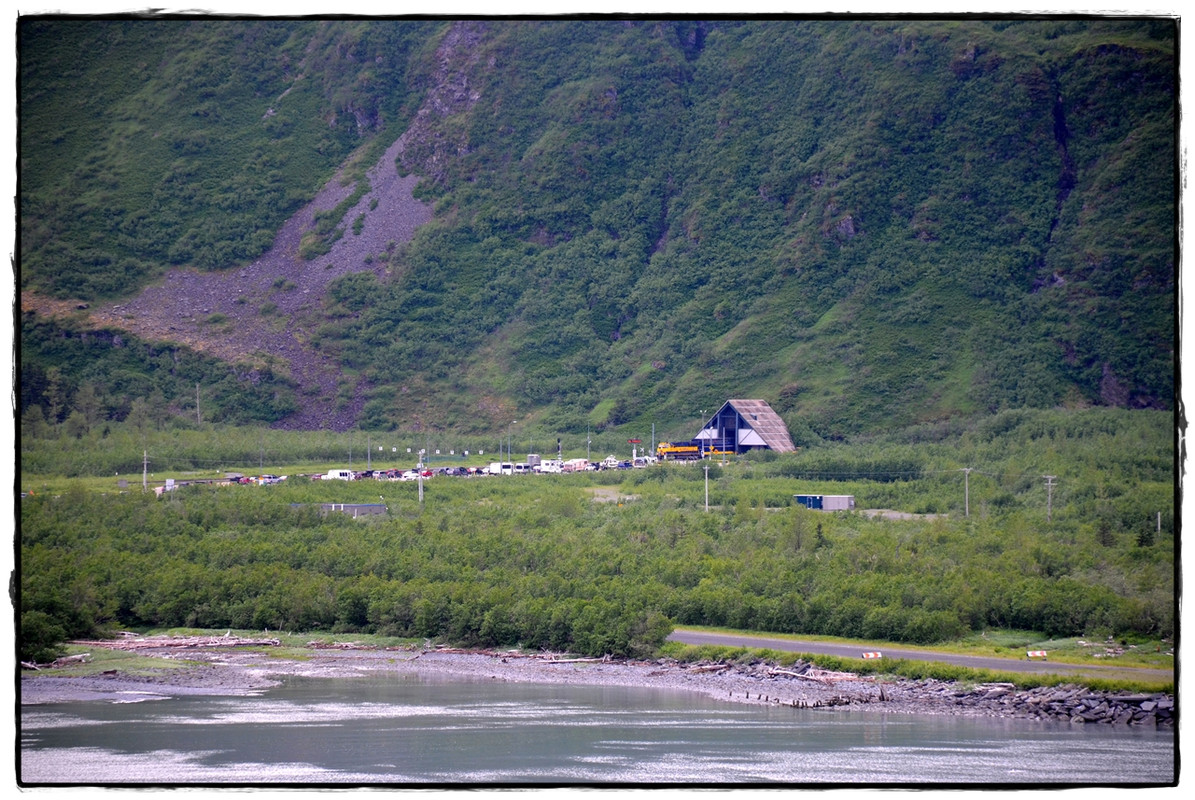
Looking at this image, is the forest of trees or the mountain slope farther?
the mountain slope

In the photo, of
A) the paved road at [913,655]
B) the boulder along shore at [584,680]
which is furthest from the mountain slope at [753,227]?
the boulder along shore at [584,680]

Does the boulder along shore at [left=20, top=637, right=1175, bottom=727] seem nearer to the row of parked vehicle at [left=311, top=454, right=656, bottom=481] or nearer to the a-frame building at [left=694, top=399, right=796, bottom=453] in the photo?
the row of parked vehicle at [left=311, top=454, right=656, bottom=481]

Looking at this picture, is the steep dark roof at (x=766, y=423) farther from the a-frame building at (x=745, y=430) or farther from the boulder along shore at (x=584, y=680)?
the boulder along shore at (x=584, y=680)

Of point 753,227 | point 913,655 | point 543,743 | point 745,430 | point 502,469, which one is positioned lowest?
point 543,743

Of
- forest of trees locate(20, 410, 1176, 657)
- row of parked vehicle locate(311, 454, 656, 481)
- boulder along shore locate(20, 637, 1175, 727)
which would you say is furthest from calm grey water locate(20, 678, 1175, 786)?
row of parked vehicle locate(311, 454, 656, 481)

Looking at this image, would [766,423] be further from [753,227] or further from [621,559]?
[621,559]

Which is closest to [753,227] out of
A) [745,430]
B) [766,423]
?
[766,423]
